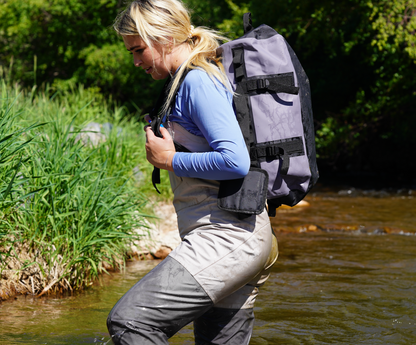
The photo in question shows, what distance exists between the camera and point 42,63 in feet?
73.1

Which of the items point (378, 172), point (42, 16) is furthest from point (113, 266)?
point (42, 16)

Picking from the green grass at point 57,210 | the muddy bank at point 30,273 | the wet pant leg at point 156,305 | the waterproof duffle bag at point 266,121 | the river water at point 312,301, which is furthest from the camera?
the muddy bank at point 30,273

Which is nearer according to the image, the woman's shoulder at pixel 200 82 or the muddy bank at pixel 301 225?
the woman's shoulder at pixel 200 82

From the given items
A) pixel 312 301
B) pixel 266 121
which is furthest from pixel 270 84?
pixel 312 301

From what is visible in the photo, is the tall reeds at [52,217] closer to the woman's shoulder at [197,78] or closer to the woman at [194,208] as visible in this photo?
the woman at [194,208]

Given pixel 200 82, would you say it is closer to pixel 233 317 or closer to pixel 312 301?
pixel 233 317

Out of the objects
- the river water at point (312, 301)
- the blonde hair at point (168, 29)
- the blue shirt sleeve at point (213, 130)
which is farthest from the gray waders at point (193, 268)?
the river water at point (312, 301)

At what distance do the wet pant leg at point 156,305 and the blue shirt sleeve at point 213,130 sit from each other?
37 cm

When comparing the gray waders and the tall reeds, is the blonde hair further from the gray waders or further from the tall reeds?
the tall reeds

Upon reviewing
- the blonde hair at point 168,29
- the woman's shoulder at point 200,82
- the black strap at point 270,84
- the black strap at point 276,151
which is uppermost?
the blonde hair at point 168,29

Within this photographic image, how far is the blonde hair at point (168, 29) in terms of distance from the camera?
1970mm

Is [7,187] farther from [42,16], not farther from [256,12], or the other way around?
[42,16]

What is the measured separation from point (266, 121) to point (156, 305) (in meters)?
0.82

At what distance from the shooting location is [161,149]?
2020 millimetres
